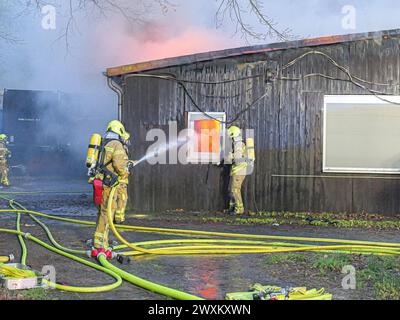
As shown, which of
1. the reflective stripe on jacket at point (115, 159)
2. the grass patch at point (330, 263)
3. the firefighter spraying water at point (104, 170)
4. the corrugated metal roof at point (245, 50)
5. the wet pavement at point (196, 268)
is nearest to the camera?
the wet pavement at point (196, 268)

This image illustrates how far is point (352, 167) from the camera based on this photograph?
450 inches

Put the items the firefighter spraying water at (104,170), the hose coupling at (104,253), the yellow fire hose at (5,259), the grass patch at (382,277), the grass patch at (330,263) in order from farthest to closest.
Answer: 1. the firefighter spraying water at (104,170)
2. the hose coupling at (104,253)
3. the grass patch at (330,263)
4. the yellow fire hose at (5,259)
5. the grass patch at (382,277)

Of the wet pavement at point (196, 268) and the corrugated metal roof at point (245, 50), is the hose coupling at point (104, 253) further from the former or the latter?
the corrugated metal roof at point (245, 50)

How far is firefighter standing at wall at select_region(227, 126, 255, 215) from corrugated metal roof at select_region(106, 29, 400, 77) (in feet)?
5.30

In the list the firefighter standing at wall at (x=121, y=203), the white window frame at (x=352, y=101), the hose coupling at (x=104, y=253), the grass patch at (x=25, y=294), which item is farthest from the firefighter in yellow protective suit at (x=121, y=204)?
the grass patch at (x=25, y=294)

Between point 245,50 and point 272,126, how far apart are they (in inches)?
68.5

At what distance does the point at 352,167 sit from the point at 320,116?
130 cm

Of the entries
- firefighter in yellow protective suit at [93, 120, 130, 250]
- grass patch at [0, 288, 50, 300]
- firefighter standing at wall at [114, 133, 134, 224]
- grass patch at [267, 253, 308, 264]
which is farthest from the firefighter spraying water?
firefighter standing at wall at [114, 133, 134, 224]

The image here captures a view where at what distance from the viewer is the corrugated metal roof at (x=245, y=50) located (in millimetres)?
11188

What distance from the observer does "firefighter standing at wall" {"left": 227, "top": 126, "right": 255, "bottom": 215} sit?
11.3m

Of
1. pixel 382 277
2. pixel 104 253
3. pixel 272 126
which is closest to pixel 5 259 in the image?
pixel 104 253

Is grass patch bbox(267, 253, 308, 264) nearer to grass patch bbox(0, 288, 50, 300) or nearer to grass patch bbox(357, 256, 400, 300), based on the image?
grass patch bbox(357, 256, 400, 300)

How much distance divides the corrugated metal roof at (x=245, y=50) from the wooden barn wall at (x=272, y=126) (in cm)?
21
